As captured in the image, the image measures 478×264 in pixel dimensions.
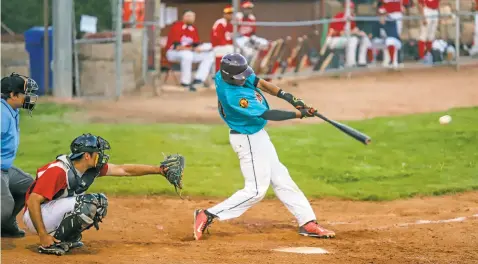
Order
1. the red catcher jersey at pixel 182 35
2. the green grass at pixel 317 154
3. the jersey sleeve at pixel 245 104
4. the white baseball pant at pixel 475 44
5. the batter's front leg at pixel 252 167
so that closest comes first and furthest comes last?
the jersey sleeve at pixel 245 104 < the batter's front leg at pixel 252 167 < the green grass at pixel 317 154 < the red catcher jersey at pixel 182 35 < the white baseball pant at pixel 475 44

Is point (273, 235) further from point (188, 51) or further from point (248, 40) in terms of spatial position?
point (188, 51)

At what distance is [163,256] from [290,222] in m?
2.41

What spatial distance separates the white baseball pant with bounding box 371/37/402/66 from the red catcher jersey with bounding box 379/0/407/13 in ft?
2.67

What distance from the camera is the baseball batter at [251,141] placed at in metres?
8.64

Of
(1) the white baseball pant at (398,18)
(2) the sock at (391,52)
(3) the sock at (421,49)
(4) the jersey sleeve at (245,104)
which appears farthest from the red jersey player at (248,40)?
(4) the jersey sleeve at (245,104)

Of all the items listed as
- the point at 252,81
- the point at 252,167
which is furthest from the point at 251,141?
the point at 252,81

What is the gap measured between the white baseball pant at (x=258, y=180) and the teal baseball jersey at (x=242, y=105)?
3.8 inches

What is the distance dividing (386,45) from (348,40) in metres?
1.24

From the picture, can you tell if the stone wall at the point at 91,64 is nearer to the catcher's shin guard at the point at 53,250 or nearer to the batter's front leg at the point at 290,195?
the batter's front leg at the point at 290,195

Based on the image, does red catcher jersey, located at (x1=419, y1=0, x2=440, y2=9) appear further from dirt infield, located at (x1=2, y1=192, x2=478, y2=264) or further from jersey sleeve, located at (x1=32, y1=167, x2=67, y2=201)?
jersey sleeve, located at (x1=32, y1=167, x2=67, y2=201)

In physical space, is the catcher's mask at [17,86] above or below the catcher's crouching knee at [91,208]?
above

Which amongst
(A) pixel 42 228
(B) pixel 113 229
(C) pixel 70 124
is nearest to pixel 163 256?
(A) pixel 42 228

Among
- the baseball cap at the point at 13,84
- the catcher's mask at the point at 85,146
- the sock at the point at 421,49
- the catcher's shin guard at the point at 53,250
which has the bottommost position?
the sock at the point at 421,49

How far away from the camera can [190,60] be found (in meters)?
20.5
